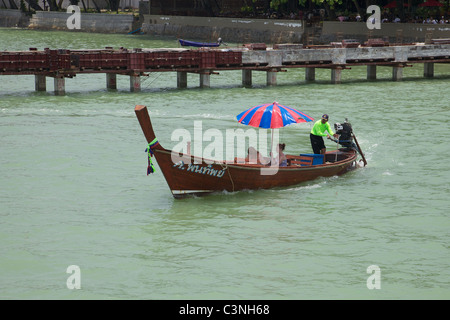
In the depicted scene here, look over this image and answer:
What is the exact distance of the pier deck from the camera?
132ft

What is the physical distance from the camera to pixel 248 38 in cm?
7900

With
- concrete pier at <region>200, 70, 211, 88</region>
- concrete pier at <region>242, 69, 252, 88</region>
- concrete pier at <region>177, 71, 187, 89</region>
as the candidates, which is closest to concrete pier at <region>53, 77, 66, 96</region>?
concrete pier at <region>177, 71, 187, 89</region>

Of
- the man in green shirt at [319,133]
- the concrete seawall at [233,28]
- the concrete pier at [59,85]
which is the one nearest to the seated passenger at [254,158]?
the man in green shirt at [319,133]

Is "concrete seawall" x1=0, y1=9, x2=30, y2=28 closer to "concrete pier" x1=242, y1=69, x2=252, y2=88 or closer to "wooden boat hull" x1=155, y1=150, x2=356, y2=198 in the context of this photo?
"concrete pier" x1=242, y1=69, x2=252, y2=88

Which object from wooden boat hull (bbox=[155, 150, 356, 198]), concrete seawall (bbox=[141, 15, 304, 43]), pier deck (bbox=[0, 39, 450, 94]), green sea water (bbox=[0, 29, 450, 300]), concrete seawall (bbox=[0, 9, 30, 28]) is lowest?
green sea water (bbox=[0, 29, 450, 300])

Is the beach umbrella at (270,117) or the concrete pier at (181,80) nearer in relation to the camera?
the beach umbrella at (270,117)

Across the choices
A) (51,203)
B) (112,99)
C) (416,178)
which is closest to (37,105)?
(112,99)

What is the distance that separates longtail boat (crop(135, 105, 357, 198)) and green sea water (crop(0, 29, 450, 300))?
0.31 m

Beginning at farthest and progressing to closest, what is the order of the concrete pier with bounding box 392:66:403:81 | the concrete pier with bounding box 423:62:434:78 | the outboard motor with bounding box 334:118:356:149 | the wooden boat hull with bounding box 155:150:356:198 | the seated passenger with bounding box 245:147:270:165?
the concrete pier with bounding box 423:62:434:78, the concrete pier with bounding box 392:66:403:81, the outboard motor with bounding box 334:118:356:149, the seated passenger with bounding box 245:147:270:165, the wooden boat hull with bounding box 155:150:356:198

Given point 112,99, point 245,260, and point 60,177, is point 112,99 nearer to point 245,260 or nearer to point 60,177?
point 60,177

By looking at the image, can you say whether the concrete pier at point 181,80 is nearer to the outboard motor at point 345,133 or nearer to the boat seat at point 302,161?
the outboard motor at point 345,133

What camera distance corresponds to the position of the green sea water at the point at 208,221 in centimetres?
1572

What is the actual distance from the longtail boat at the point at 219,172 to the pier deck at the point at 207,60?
2068 centimetres

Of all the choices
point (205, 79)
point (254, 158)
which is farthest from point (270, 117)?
point (205, 79)
